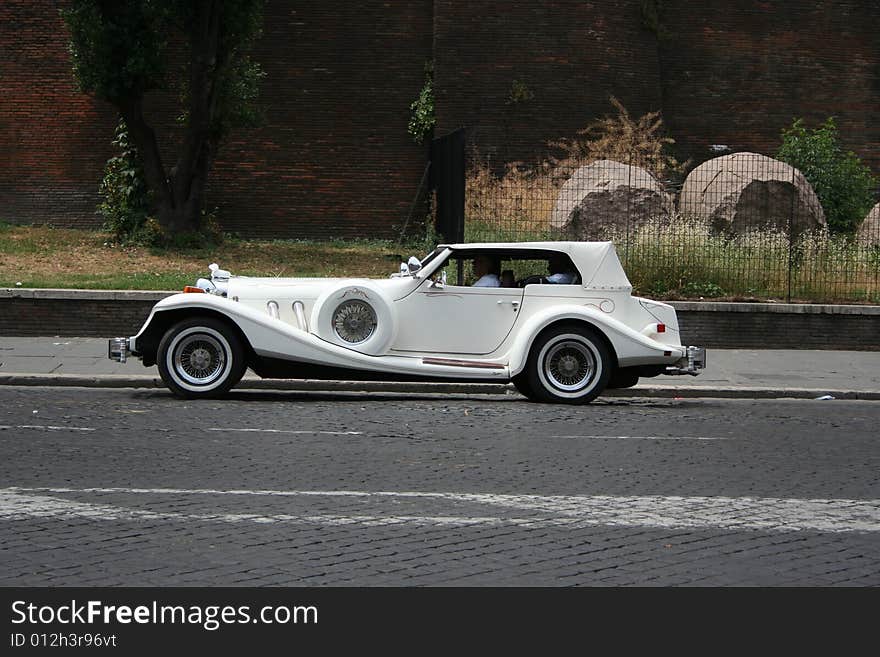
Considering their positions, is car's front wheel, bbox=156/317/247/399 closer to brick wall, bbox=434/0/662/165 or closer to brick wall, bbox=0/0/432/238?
brick wall, bbox=0/0/432/238

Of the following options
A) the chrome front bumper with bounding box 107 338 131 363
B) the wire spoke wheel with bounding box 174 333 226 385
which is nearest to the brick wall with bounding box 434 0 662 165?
the wire spoke wheel with bounding box 174 333 226 385

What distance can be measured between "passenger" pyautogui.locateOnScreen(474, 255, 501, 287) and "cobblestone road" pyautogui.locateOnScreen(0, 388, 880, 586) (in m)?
1.32

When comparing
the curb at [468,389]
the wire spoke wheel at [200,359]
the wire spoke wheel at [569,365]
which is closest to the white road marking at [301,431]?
the wire spoke wheel at [200,359]

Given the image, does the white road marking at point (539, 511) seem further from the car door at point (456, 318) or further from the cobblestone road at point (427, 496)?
the car door at point (456, 318)

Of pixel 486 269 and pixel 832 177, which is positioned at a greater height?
pixel 832 177

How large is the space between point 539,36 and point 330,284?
52.8 feet

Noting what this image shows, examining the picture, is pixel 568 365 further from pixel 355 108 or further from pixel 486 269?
pixel 355 108

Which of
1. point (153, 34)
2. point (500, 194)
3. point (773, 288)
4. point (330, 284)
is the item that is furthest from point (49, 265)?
→ point (773, 288)

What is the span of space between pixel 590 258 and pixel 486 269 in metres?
1.00

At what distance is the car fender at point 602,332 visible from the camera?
38.2 feet

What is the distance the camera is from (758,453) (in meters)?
Answer: 9.20

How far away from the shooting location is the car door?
11.8 meters

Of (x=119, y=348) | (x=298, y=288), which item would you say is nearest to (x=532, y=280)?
(x=298, y=288)

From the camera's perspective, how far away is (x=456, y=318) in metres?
11.8
